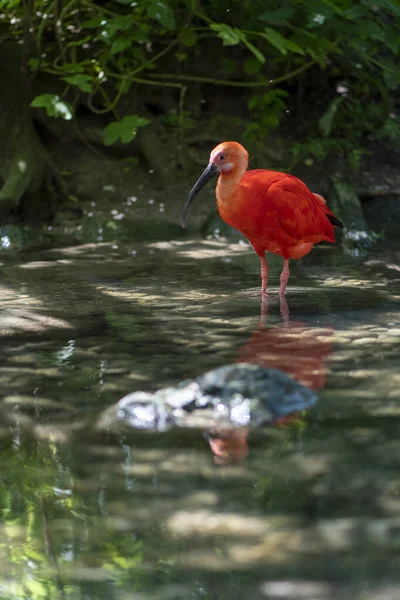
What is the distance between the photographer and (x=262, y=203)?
19.2ft

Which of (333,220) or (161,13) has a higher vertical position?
(161,13)

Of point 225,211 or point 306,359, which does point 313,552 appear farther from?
point 225,211

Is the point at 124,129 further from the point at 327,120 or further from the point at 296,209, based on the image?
the point at 296,209

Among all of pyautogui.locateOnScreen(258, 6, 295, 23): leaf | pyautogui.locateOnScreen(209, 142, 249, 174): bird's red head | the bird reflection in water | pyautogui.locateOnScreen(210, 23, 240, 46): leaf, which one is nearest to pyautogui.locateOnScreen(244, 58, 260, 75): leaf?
pyautogui.locateOnScreen(258, 6, 295, 23): leaf

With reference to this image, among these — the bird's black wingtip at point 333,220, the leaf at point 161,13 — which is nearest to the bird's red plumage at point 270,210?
the bird's black wingtip at point 333,220

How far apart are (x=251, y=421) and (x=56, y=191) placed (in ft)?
20.4

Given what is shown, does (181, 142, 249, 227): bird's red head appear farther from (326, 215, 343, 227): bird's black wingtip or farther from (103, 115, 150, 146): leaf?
(103, 115, 150, 146): leaf

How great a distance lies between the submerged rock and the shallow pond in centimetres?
10

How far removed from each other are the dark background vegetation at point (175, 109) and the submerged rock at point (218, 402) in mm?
4899

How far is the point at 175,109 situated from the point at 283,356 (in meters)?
5.67

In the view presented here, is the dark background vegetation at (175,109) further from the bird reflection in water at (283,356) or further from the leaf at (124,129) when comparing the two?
the bird reflection in water at (283,356)

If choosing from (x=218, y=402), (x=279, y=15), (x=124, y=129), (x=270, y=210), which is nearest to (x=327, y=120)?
(x=124, y=129)

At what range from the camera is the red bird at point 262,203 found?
584cm

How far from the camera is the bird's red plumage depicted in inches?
230
